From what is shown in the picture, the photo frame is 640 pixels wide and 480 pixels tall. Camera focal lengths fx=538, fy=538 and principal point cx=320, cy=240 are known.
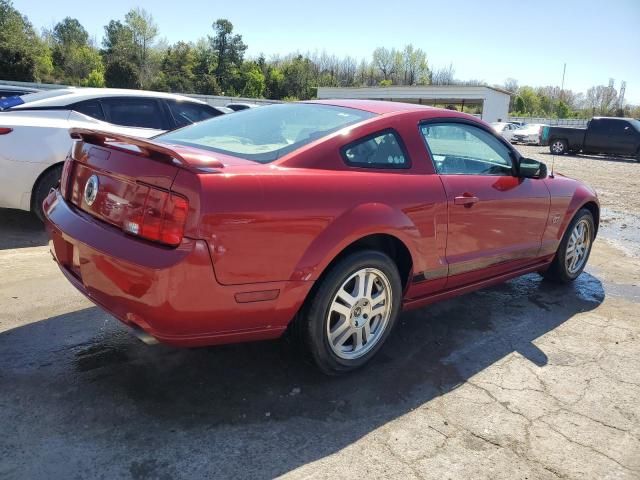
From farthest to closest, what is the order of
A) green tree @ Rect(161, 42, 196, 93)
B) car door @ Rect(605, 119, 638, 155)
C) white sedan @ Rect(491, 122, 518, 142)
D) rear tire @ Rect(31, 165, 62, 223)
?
green tree @ Rect(161, 42, 196, 93) < white sedan @ Rect(491, 122, 518, 142) < car door @ Rect(605, 119, 638, 155) < rear tire @ Rect(31, 165, 62, 223)

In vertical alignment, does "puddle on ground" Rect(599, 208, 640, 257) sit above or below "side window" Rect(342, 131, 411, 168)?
below

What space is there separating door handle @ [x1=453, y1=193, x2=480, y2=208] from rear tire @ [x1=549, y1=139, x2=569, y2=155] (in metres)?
22.0

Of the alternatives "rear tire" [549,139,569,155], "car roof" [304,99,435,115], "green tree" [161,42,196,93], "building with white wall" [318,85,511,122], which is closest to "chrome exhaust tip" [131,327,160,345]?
"car roof" [304,99,435,115]

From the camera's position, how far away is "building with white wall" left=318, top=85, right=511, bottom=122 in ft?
151

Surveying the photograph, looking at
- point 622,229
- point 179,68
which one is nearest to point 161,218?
point 622,229

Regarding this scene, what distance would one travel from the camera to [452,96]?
4678cm

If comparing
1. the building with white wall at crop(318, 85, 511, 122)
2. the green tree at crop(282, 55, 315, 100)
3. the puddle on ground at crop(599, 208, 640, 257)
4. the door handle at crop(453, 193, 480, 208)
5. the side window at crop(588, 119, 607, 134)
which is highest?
the green tree at crop(282, 55, 315, 100)

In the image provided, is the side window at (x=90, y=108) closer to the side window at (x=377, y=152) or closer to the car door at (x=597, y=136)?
the side window at (x=377, y=152)

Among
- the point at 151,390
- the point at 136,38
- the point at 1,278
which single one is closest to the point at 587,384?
the point at 151,390

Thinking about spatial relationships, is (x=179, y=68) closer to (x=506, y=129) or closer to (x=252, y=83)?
(x=252, y=83)

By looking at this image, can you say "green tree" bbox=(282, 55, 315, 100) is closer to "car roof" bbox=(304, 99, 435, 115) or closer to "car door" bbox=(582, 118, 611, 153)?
"car door" bbox=(582, 118, 611, 153)

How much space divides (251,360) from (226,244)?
3.56 feet

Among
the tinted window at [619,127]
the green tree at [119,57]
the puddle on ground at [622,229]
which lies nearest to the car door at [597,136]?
the tinted window at [619,127]

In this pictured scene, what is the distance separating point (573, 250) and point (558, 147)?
20452 mm
